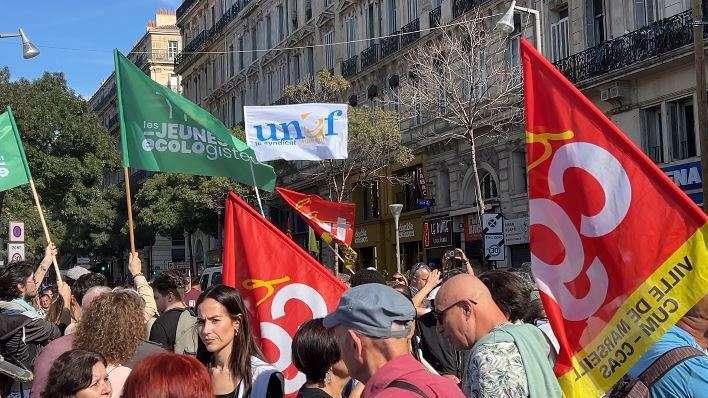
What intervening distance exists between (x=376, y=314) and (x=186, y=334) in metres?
3.92

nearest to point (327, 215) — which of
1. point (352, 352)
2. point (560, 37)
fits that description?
Result: point (352, 352)

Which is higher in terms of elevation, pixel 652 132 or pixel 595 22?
pixel 595 22

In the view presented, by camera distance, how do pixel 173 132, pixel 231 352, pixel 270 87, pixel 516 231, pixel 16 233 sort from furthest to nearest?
pixel 270 87, pixel 516 231, pixel 16 233, pixel 173 132, pixel 231 352

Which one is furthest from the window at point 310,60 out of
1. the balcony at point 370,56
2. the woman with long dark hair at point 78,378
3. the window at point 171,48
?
the woman with long dark hair at point 78,378

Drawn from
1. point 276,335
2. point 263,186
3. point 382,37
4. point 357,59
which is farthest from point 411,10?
point 276,335

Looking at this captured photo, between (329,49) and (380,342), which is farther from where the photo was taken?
(329,49)

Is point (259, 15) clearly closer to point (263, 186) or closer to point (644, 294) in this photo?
point (263, 186)

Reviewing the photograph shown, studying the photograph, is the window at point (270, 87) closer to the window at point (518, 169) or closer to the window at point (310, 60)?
the window at point (310, 60)

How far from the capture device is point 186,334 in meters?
6.89

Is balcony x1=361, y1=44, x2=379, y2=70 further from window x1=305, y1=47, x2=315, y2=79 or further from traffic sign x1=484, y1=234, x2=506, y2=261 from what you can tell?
traffic sign x1=484, y1=234, x2=506, y2=261

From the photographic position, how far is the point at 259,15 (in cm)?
5050

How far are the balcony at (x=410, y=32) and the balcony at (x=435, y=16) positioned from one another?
2.18 ft

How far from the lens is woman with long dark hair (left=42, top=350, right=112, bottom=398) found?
4051 mm

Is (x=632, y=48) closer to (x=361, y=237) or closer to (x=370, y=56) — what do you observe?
(x=370, y=56)
